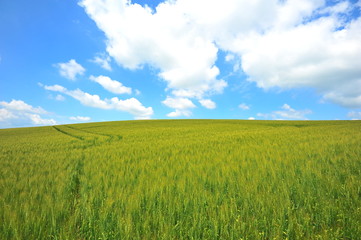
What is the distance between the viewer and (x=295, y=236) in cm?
234

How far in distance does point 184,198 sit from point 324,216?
2.25m

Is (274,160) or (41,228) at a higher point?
(274,160)

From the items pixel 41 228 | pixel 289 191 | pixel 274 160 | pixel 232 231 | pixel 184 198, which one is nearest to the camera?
pixel 232 231

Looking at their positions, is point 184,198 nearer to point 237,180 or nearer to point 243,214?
point 243,214

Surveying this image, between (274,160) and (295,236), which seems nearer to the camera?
(295,236)

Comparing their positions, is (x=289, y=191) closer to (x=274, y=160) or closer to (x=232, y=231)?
(x=232, y=231)

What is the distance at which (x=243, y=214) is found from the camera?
2.71 metres

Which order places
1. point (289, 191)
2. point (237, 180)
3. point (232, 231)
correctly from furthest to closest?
1. point (237, 180)
2. point (289, 191)
3. point (232, 231)

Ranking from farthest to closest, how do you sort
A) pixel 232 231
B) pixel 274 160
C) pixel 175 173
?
pixel 274 160, pixel 175 173, pixel 232 231

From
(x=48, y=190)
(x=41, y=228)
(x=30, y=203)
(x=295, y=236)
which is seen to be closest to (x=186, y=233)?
(x=295, y=236)

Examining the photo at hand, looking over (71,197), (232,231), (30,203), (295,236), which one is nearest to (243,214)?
(232,231)

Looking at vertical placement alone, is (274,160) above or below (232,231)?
above

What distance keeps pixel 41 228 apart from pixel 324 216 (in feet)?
14.1

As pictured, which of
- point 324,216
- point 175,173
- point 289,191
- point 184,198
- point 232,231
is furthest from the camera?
point 175,173
